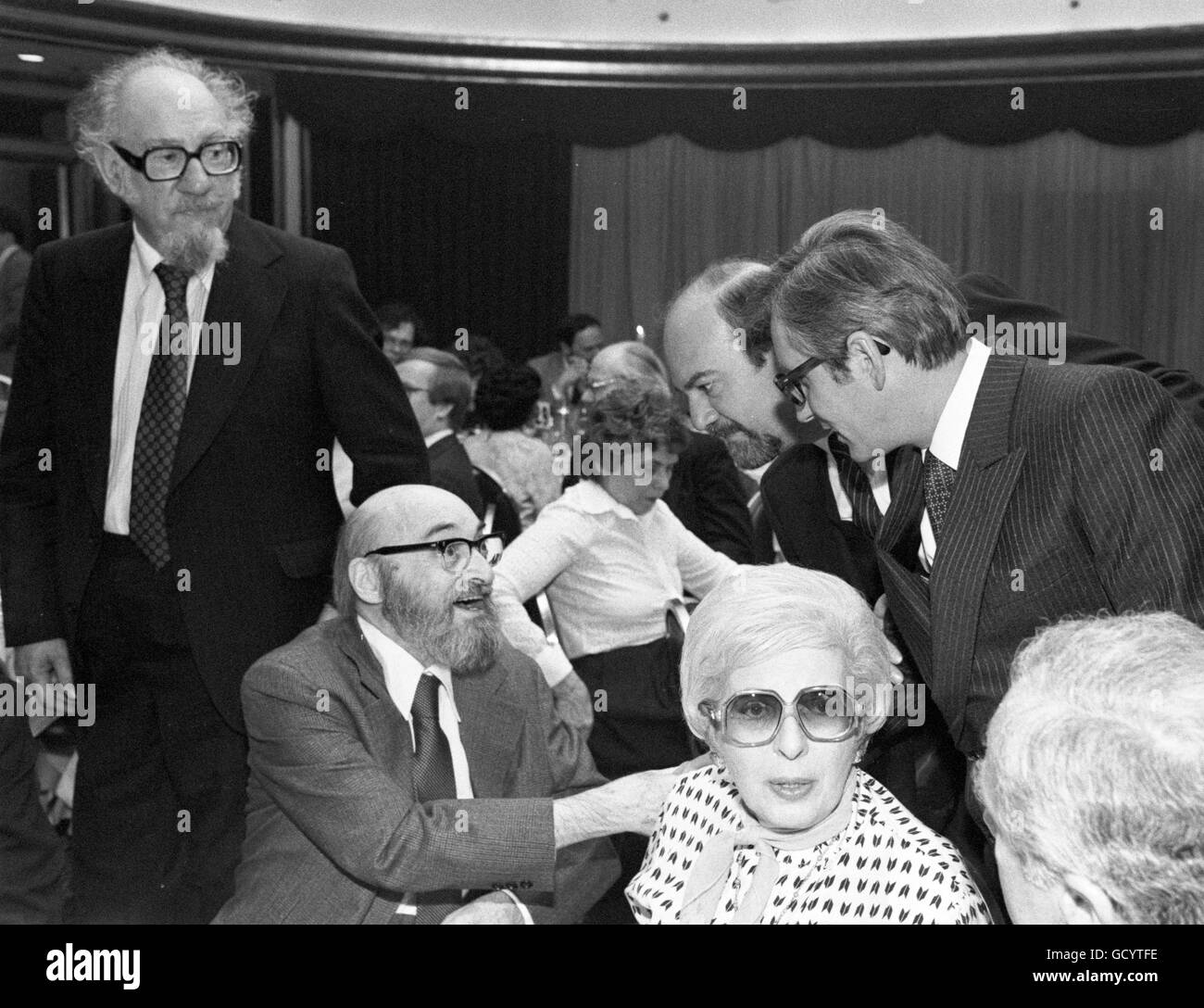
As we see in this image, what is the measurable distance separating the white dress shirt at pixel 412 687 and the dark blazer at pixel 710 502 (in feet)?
5.15

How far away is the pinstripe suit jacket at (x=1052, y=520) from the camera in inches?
63.3

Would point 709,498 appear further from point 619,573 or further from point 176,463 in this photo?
point 176,463

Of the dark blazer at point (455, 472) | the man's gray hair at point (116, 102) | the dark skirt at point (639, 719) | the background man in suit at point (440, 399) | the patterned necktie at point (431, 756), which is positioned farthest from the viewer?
the background man in suit at point (440, 399)

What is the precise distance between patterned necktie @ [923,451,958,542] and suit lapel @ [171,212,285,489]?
48.1 inches

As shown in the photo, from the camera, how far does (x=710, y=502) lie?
12.3 feet

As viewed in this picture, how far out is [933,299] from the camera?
1783mm

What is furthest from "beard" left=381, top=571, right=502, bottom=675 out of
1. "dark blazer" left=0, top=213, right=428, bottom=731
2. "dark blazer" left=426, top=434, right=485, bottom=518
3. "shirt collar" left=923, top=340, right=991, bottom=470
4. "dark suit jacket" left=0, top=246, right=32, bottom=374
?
"dark suit jacket" left=0, top=246, right=32, bottom=374

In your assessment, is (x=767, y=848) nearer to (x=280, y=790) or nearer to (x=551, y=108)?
(x=280, y=790)

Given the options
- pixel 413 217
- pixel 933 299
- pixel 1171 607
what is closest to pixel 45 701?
pixel 933 299

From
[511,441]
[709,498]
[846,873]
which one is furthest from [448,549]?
[511,441]

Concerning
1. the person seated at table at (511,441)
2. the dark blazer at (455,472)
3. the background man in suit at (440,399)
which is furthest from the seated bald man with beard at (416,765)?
the person seated at table at (511,441)

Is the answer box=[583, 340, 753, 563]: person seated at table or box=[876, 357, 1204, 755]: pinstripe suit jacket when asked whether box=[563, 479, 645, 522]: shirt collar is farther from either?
box=[876, 357, 1204, 755]: pinstripe suit jacket

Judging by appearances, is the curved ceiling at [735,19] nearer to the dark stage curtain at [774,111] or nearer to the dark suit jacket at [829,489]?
the dark stage curtain at [774,111]

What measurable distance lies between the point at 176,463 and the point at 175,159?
53cm
